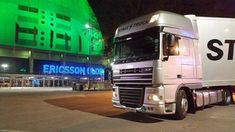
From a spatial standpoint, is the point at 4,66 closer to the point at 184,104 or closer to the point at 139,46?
the point at 139,46

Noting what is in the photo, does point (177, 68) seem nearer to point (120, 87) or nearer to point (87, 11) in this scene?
point (120, 87)

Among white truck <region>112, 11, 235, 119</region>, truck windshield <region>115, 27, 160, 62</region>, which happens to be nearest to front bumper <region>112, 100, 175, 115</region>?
white truck <region>112, 11, 235, 119</region>

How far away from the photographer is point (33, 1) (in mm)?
73625

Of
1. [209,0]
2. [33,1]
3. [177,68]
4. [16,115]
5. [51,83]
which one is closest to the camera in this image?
[177,68]

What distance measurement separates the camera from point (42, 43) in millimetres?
74562

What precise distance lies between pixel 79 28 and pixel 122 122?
76040 millimetres

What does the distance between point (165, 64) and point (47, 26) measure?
66769 mm

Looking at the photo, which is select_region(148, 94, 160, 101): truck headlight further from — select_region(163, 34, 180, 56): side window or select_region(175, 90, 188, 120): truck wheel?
select_region(163, 34, 180, 56): side window

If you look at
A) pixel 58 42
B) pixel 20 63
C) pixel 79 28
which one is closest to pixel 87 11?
pixel 79 28

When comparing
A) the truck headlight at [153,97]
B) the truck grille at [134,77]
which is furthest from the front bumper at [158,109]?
the truck grille at [134,77]

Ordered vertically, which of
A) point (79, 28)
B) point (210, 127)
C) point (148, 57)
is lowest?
point (210, 127)

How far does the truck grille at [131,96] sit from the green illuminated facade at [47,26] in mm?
48816

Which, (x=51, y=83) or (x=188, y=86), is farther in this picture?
(x=51, y=83)

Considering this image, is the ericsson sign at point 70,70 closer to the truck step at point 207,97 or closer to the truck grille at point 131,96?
the truck step at point 207,97
